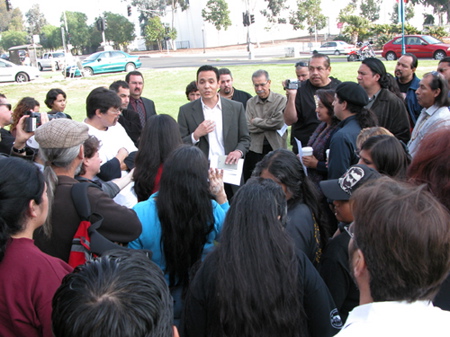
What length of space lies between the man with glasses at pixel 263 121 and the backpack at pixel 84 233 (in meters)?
3.97

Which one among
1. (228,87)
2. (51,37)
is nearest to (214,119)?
(228,87)

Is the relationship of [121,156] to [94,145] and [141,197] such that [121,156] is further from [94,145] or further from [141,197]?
[94,145]

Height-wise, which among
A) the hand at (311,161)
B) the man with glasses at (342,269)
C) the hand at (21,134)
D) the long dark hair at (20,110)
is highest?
the long dark hair at (20,110)

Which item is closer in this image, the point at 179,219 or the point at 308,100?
the point at 179,219

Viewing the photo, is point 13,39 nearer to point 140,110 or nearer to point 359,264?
point 140,110

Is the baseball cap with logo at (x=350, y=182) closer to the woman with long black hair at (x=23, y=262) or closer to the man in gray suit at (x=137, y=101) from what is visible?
the woman with long black hair at (x=23, y=262)

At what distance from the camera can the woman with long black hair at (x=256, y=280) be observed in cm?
188

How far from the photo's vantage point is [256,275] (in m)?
1.88

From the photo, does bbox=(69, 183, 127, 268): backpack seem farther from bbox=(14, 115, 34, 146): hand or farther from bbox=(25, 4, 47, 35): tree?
bbox=(25, 4, 47, 35): tree

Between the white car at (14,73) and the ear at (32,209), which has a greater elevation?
the white car at (14,73)

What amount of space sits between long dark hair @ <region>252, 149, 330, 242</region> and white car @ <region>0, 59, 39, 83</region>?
91.2 ft

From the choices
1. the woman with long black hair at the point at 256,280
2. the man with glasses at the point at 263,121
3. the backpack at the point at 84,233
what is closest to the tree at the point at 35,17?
the man with glasses at the point at 263,121

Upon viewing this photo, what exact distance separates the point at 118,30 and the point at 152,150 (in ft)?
243

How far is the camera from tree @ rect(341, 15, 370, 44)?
4497cm
